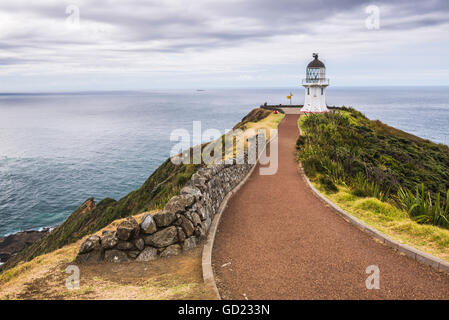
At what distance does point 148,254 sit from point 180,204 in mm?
1512

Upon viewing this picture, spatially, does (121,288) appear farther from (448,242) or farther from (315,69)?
(315,69)

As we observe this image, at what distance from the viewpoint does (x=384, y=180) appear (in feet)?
46.6

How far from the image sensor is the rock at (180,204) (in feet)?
26.9

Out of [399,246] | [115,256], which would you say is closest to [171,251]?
[115,256]

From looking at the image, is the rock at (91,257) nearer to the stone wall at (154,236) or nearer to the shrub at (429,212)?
the stone wall at (154,236)

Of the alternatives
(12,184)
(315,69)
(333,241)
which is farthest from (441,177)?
(12,184)

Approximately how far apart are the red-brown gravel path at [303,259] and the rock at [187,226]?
0.82m

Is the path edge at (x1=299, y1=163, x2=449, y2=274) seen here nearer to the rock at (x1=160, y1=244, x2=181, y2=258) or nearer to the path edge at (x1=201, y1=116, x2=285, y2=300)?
the path edge at (x1=201, y1=116, x2=285, y2=300)

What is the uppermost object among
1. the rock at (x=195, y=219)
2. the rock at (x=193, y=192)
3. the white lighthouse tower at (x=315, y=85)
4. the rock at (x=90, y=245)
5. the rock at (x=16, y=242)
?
the white lighthouse tower at (x=315, y=85)

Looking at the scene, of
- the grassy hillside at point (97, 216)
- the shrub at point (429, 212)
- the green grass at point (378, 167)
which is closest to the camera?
the shrub at point (429, 212)

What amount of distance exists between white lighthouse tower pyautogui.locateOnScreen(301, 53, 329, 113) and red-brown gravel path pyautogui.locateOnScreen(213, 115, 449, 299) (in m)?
34.2

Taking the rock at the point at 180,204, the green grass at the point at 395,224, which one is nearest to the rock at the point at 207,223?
the rock at the point at 180,204

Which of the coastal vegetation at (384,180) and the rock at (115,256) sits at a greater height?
the coastal vegetation at (384,180)

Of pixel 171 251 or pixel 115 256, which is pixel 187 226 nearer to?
pixel 171 251
